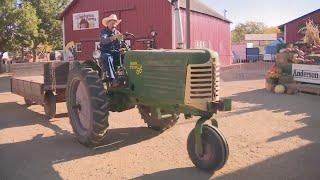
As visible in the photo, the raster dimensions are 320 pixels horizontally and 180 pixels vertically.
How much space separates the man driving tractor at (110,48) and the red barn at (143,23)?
57.5ft

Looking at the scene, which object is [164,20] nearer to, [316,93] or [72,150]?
[316,93]

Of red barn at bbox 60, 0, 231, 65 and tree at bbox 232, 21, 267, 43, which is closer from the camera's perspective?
red barn at bbox 60, 0, 231, 65

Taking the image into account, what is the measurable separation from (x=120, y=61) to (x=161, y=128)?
1.50m

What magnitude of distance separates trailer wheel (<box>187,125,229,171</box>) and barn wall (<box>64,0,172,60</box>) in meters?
17.6

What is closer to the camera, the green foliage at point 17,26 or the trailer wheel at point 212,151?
the trailer wheel at point 212,151

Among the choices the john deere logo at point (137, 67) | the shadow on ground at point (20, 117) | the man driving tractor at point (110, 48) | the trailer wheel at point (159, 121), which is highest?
the man driving tractor at point (110, 48)

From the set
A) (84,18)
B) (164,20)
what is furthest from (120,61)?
(84,18)

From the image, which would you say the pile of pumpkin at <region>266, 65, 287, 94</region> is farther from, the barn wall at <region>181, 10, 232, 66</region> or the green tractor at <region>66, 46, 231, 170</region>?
the barn wall at <region>181, 10, 232, 66</region>

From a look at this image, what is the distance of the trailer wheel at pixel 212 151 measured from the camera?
594 cm

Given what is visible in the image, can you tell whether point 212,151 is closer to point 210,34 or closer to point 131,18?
point 131,18

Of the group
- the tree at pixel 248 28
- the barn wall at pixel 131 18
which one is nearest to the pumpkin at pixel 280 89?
the barn wall at pixel 131 18

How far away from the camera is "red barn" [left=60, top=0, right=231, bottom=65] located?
26344 mm

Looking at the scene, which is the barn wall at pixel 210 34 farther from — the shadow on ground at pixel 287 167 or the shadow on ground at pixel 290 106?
the shadow on ground at pixel 287 167

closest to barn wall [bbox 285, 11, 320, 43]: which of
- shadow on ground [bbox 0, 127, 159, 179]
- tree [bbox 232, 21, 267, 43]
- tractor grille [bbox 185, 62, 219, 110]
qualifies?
shadow on ground [bbox 0, 127, 159, 179]
